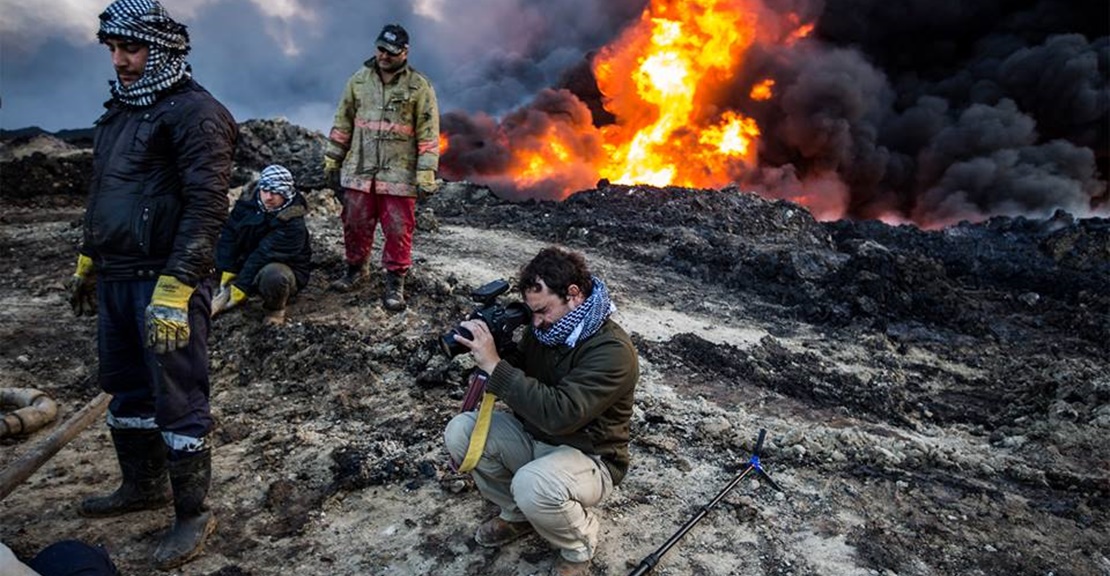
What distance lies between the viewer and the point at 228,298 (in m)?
5.92

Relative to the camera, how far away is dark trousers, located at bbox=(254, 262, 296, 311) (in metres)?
5.77

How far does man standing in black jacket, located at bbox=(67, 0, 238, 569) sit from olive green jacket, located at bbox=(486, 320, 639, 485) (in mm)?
1476

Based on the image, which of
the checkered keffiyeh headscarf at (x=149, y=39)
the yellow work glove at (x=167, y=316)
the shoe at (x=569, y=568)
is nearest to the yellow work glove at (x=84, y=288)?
the yellow work glove at (x=167, y=316)

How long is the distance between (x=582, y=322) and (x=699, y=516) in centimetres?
131

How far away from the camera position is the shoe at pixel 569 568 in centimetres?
316

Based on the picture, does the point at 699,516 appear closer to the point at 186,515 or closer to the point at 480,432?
the point at 480,432

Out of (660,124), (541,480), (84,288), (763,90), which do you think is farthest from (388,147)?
(763,90)

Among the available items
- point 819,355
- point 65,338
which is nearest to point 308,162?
point 65,338

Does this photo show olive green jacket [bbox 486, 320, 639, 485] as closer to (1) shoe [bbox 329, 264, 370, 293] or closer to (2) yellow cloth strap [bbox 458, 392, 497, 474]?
(2) yellow cloth strap [bbox 458, 392, 497, 474]

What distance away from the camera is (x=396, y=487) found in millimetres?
3926

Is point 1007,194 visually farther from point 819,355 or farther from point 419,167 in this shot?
point 419,167

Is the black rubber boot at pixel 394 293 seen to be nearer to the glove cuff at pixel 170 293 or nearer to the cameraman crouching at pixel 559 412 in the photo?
the cameraman crouching at pixel 559 412

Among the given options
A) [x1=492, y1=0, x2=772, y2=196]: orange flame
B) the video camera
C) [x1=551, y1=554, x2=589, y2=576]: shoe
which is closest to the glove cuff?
the video camera

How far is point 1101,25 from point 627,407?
2704 cm
